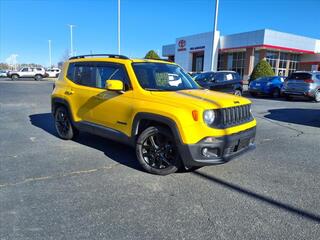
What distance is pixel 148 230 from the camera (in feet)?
9.77

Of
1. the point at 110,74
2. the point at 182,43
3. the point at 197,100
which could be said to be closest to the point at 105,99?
the point at 110,74

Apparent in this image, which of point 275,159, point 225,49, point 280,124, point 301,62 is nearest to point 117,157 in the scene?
point 275,159

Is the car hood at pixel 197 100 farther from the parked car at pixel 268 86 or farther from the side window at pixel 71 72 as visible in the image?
the parked car at pixel 268 86

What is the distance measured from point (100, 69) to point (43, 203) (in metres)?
2.84

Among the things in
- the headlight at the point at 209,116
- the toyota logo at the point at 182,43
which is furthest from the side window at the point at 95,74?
the toyota logo at the point at 182,43

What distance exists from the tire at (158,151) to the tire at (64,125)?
7.72 ft

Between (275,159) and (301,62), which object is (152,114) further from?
(301,62)

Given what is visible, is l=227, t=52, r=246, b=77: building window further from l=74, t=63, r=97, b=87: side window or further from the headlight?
the headlight

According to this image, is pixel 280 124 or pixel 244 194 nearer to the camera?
pixel 244 194

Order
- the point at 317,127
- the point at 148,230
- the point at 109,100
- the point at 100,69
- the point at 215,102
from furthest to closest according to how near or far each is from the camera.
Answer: the point at 317,127 < the point at 100,69 < the point at 109,100 < the point at 215,102 < the point at 148,230

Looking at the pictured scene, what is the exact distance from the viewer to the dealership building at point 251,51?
34969mm

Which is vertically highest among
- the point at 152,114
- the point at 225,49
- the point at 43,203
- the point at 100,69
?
the point at 225,49

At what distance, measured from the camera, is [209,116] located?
4043 millimetres

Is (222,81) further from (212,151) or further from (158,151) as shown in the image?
(212,151)
